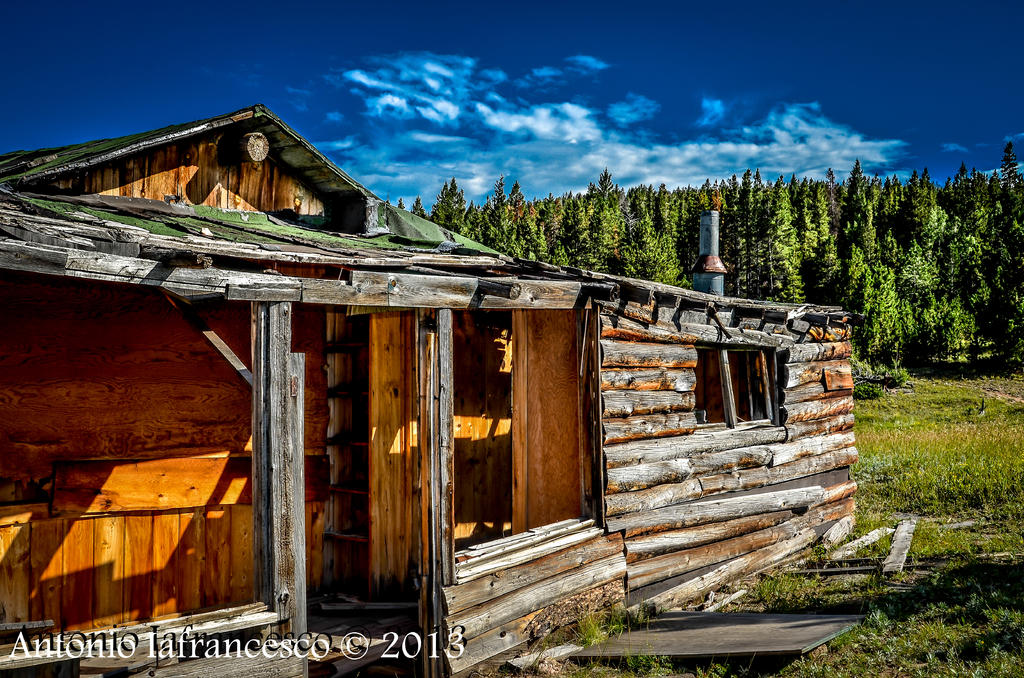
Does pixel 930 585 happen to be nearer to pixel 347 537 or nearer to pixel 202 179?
pixel 347 537

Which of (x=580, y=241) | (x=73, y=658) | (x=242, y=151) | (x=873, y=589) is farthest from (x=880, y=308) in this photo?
(x=73, y=658)

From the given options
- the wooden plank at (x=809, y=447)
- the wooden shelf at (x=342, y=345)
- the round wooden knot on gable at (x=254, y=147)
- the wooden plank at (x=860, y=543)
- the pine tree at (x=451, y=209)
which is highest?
the pine tree at (x=451, y=209)

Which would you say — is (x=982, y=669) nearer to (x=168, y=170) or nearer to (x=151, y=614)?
(x=151, y=614)

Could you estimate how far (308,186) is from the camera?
30.6ft

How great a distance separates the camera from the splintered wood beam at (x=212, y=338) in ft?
14.2

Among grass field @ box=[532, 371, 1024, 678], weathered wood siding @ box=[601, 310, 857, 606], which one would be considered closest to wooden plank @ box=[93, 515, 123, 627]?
grass field @ box=[532, 371, 1024, 678]

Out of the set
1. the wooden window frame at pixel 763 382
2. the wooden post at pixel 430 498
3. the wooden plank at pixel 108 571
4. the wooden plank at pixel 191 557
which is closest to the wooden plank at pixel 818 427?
the wooden window frame at pixel 763 382

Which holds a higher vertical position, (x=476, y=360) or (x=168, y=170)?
(x=168, y=170)

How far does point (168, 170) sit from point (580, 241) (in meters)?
53.5

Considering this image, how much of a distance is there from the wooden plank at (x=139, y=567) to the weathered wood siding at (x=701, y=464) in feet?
13.6

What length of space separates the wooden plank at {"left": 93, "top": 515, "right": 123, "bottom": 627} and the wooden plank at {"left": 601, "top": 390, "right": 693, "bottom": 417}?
4457 mm

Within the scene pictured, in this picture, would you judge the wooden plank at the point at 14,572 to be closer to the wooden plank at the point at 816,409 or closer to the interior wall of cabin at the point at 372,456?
the interior wall of cabin at the point at 372,456

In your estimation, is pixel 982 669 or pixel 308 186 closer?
pixel 982 669

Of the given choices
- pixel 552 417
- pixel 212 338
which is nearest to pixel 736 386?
pixel 552 417
